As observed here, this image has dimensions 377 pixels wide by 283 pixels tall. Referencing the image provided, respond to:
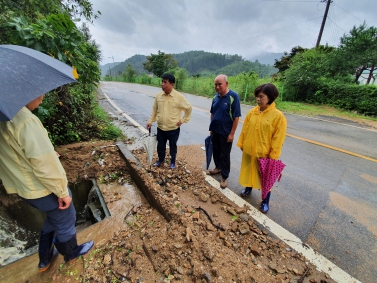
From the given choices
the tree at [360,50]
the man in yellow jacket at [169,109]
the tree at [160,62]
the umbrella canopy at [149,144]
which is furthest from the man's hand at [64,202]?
the tree at [160,62]

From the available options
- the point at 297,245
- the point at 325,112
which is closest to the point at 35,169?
the point at 297,245

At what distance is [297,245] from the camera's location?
6.89 ft

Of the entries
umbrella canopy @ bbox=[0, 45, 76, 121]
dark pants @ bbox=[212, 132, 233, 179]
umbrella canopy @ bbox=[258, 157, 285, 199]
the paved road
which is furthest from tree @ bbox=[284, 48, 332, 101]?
umbrella canopy @ bbox=[0, 45, 76, 121]

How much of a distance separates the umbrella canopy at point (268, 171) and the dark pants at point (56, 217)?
2.21 m

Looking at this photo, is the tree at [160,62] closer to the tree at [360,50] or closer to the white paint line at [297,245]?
the tree at [360,50]

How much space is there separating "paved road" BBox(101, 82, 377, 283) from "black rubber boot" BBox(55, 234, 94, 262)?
7.09ft

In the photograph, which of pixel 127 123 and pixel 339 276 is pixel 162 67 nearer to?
pixel 127 123

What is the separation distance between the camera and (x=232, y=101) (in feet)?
9.01

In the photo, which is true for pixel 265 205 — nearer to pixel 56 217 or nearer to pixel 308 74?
pixel 56 217

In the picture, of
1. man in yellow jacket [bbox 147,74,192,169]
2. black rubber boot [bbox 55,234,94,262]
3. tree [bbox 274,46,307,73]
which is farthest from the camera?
tree [bbox 274,46,307,73]

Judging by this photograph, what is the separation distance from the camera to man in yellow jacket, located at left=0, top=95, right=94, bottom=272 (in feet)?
4.00

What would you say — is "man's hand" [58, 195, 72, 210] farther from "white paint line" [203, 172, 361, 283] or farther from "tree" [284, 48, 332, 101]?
"tree" [284, 48, 332, 101]

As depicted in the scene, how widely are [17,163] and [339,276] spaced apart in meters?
2.89

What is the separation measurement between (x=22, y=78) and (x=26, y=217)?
8.67ft
